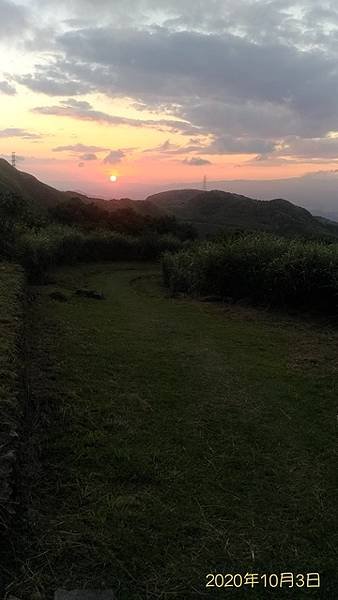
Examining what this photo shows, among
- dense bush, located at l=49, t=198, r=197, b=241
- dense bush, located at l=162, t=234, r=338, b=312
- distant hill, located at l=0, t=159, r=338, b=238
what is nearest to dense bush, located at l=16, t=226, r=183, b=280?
dense bush, located at l=162, t=234, r=338, b=312

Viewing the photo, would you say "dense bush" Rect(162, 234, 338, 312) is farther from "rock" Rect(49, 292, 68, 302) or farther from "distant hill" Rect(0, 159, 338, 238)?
"distant hill" Rect(0, 159, 338, 238)

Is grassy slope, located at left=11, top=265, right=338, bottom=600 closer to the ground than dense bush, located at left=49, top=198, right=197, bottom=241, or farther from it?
closer to the ground

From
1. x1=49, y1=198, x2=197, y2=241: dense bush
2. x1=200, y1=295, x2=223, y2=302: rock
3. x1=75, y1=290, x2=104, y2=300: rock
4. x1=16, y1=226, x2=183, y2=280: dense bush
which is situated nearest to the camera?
x1=75, y1=290, x2=104, y2=300: rock

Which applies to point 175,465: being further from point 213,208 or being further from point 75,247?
point 213,208

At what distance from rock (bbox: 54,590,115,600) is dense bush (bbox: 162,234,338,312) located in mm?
9443

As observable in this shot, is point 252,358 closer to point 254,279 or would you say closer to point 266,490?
point 266,490

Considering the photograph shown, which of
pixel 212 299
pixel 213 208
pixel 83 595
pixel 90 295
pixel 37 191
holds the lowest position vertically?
pixel 83 595

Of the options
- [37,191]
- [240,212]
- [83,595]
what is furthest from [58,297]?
[240,212]

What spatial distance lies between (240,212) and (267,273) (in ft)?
211

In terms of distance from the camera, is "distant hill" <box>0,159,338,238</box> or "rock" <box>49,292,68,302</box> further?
"distant hill" <box>0,159,338,238</box>

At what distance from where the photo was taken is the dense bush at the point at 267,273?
1138cm

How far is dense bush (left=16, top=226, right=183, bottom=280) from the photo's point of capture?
51.8 ft

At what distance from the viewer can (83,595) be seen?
245 centimetres

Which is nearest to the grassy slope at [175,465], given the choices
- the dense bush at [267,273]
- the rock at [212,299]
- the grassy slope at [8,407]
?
the grassy slope at [8,407]
